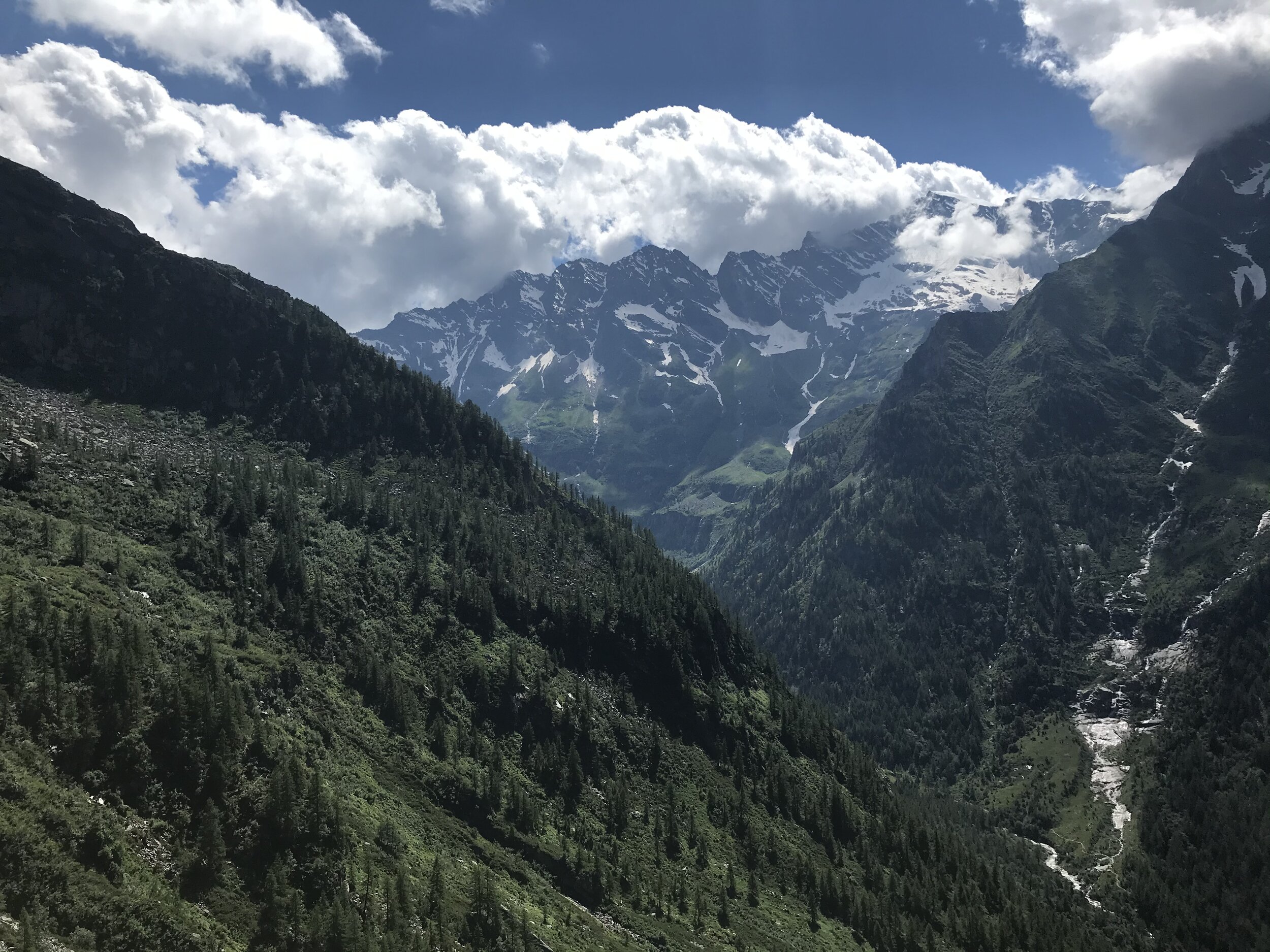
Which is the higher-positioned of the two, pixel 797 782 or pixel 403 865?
pixel 797 782

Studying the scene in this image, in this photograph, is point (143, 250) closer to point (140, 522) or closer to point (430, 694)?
point (140, 522)

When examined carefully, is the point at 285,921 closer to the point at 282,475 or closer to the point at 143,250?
the point at 282,475

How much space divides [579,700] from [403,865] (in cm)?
7147

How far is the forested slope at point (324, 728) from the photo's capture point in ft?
227

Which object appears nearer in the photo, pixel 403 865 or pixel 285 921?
pixel 285 921

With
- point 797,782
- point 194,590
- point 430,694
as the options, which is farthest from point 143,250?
point 797,782

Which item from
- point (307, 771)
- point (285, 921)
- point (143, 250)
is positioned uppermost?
point (143, 250)

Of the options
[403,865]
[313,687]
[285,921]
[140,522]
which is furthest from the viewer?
[140,522]

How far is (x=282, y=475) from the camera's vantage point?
176750 millimetres

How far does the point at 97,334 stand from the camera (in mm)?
Result: 179125

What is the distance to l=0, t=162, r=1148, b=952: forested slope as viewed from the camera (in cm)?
6925

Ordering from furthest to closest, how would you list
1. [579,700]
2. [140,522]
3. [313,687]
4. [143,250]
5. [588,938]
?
[143,250] < [579,700] < [140,522] < [313,687] < [588,938]

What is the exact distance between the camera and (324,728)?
10750 centimetres

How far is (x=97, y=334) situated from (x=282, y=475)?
50470mm
